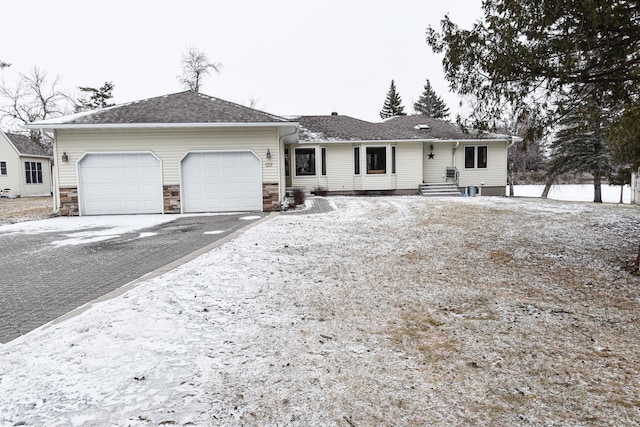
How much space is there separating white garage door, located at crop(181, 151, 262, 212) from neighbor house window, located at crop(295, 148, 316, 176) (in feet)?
19.7

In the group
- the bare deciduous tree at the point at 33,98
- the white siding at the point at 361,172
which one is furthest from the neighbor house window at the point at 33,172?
the white siding at the point at 361,172

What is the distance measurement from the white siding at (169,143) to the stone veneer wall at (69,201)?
0.20 meters

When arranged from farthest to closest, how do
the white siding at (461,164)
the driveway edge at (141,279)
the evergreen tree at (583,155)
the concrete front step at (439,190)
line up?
the white siding at (461,164), the concrete front step at (439,190), the evergreen tree at (583,155), the driveway edge at (141,279)

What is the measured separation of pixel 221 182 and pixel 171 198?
1.74m

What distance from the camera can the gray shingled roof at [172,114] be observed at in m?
11.8

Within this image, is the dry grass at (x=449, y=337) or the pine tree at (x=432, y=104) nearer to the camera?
the dry grass at (x=449, y=337)

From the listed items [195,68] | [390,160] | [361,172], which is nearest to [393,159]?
[390,160]

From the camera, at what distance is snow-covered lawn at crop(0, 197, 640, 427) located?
2195 millimetres

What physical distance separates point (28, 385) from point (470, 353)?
310 cm

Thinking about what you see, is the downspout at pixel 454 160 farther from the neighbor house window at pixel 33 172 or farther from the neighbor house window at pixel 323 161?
the neighbor house window at pixel 33 172

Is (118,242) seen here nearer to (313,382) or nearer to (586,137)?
(313,382)

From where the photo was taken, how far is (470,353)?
295 centimetres

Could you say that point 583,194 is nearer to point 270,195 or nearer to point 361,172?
point 361,172

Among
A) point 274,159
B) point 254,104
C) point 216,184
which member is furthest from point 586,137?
point 254,104
